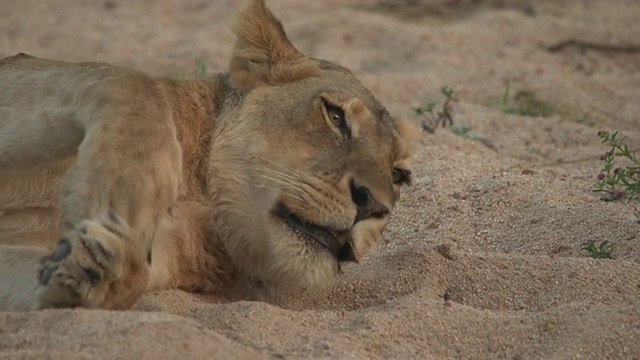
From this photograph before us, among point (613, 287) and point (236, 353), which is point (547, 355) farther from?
point (236, 353)

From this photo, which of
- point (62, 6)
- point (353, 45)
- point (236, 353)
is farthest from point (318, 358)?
point (62, 6)

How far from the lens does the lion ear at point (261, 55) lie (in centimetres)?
417

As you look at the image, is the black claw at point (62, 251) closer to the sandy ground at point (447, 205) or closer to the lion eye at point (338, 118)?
the sandy ground at point (447, 205)

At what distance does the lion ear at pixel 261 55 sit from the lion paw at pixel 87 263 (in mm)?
1189

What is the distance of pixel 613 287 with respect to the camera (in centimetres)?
372

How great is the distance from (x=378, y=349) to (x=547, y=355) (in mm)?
446

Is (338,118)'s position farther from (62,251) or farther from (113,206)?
(62,251)

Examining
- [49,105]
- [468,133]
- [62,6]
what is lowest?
[62,6]

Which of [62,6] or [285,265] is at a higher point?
[285,265]

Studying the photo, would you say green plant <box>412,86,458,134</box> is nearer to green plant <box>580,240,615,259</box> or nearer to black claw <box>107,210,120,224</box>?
green plant <box>580,240,615,259</box>

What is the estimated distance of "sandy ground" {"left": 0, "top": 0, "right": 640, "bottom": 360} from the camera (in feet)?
10.4

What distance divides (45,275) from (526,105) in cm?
462

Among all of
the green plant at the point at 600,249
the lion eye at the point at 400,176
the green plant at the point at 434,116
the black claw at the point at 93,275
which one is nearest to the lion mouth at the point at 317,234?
the lion eye at the point at 400,176

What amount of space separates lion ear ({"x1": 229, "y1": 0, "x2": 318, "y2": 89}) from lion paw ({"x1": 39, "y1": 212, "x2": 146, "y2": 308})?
3.90 ft
